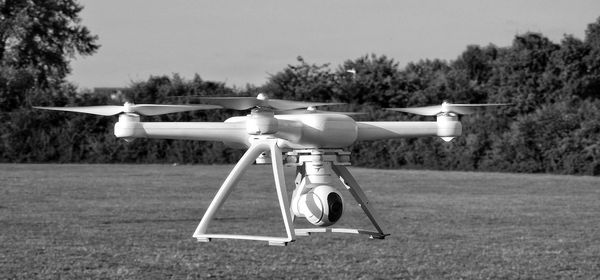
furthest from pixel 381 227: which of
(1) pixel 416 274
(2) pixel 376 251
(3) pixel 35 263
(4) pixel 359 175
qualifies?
(4) pixel 359 175

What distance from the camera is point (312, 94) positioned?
36312mm

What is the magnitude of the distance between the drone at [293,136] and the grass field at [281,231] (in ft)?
16.4

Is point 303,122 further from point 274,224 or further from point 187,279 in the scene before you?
point 274,224

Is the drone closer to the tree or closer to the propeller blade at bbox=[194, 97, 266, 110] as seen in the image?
the propeller blade at bbox=[194, 97, 266, 110]

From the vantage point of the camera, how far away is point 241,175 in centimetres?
323

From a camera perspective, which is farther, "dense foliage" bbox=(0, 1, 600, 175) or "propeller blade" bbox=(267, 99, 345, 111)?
"dense foliage" bbox=(0, 1, 600, 175)

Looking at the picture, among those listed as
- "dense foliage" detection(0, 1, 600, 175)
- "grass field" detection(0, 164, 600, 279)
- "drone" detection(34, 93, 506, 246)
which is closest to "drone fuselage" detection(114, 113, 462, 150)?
"drone" detection(34, 93, 506, 246)

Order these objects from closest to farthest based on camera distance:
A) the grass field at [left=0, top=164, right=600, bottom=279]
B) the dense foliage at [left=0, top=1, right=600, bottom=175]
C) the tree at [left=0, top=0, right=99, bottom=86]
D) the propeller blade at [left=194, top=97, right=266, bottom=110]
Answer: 1. the propeller blade at [left=194, top=97, right=266, bottom=110]
2. the grass field at [left=0, top=164, right=600, bottom=279]
3. the dense foliage at [left=0, top=1, right=600, bottom=175]
4. the tree at [left=0, top=0, right=99, bottom=86]

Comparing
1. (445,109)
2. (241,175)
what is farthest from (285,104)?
(445,109)

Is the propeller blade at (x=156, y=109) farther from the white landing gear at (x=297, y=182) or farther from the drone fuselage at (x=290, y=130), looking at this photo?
the white landing gear at (x=297, y=182)

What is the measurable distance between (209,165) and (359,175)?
7148mm

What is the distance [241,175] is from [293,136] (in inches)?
8.1

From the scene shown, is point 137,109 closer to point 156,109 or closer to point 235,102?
point 156,109

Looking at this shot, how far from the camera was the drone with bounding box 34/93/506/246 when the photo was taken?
3131 millimetres
